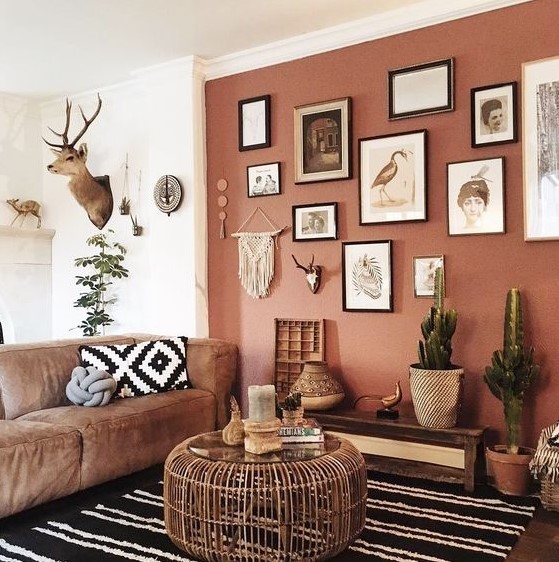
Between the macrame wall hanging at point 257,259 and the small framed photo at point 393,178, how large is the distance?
671mm

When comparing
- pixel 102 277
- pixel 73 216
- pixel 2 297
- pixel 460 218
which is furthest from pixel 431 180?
pixel 2 297

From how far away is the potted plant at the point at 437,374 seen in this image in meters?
3.21

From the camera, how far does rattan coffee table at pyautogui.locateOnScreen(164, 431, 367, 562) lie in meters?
2.22

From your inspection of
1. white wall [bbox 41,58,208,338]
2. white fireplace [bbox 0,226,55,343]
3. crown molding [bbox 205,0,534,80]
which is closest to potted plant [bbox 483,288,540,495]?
crown molding [bbox 205,0,534,80]

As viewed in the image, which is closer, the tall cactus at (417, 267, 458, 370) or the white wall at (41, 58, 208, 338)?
the tall cactus at (417, 267, 458, 370)

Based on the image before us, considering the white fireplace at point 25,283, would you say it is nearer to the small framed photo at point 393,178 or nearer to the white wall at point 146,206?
the white wall at point 146,206

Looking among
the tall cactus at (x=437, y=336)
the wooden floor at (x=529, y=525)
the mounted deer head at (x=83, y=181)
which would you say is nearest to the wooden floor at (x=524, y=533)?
the wooden floor at (x=529, y=525)

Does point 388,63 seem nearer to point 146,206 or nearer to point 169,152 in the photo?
point 169,152

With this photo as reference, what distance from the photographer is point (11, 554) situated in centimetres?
243

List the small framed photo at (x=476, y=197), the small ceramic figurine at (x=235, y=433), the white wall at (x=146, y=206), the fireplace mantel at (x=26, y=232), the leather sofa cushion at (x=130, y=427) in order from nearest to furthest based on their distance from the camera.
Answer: the small ceramic figurine at (x=235, y=433), the leather sofa cushion at (x=130, y=427), the small framed photo at (x=476, y=197), the white wall at (x=146, y=206), the fireplace mantel at (x=26, y=232)

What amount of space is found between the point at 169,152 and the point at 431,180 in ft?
6.25

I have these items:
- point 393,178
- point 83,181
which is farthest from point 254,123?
point 83,181

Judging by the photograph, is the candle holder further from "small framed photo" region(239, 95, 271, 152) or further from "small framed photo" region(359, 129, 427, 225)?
"small framed photo" region(239, 95, 271, 152)

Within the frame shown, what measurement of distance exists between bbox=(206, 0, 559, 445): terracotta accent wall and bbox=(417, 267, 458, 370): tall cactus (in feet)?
0.74
